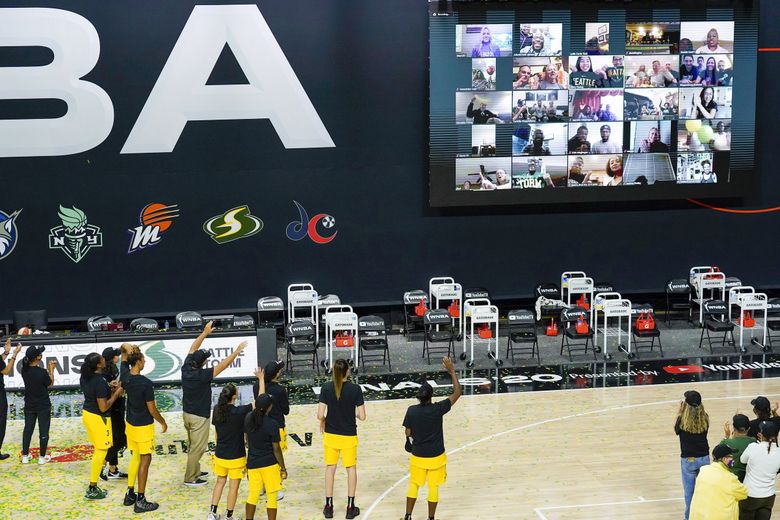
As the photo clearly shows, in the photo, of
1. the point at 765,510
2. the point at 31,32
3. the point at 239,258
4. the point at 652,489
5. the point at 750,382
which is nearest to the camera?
the point at 765,510

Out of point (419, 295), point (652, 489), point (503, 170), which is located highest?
point (503, 170)

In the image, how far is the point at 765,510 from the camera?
873 cm

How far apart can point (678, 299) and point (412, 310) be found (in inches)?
196

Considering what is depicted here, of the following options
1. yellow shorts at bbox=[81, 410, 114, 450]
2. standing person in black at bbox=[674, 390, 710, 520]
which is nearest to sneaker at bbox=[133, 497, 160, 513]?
yellow shorts at bbox=[81, 410, 114, 450]

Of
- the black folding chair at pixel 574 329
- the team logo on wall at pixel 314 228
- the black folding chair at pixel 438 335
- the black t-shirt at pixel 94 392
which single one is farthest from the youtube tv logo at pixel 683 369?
the black t-shirt at pixel 94 392

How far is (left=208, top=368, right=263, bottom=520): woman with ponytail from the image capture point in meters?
9.44

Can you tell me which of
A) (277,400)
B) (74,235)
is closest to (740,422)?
(277,400)

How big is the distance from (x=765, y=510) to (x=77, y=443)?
7.89m

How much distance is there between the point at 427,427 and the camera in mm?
9477

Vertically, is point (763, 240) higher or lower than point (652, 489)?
higher

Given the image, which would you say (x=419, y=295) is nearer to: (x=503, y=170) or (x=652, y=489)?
(x=503, y=170)

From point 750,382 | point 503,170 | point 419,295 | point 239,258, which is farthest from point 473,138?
point 750,382

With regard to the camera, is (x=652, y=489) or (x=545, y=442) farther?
(x=545, y=442)

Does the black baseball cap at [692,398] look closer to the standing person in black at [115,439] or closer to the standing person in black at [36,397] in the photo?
the standing person in black at [115,439]
